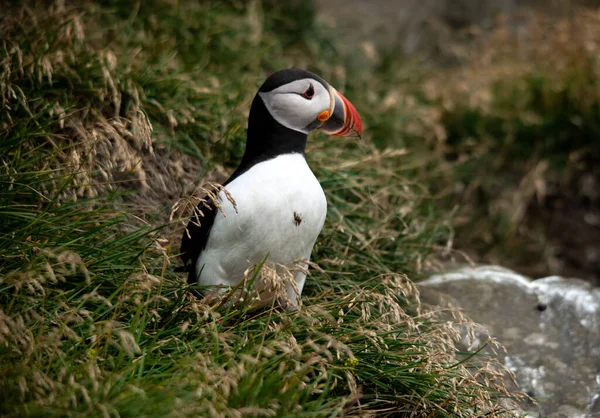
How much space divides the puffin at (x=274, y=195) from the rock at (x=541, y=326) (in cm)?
115

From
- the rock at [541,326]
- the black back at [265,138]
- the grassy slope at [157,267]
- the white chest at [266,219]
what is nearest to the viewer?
the grassy slope at [157,267]

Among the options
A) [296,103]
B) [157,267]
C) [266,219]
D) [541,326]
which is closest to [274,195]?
[266,219]

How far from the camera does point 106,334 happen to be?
242cm

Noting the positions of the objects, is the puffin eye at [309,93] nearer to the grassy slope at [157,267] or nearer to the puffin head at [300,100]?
the puffin head at [300,100]

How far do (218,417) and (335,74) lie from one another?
4.14 m

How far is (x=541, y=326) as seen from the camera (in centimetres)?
366

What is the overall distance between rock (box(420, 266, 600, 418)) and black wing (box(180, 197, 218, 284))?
1.35 metres

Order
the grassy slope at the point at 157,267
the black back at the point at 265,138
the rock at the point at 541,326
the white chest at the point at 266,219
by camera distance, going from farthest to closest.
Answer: the rock at the point at 541,326
the black back at the point at 265,138
the white chest at the point at 266,219
the grassy slope at the point at 157,267

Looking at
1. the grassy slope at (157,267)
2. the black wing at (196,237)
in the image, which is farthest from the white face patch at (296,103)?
the grassy slope at (157,267)

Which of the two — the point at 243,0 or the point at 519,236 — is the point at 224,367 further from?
the point at 243,0

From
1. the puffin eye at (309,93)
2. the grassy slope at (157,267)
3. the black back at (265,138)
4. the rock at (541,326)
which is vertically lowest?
the rock at (541,326)

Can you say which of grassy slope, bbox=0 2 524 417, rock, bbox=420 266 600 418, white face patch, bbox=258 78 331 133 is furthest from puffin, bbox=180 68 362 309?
rock, bbox=420 266 600 418

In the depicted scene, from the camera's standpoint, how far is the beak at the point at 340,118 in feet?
9.43

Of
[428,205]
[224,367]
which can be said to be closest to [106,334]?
[224,367]
